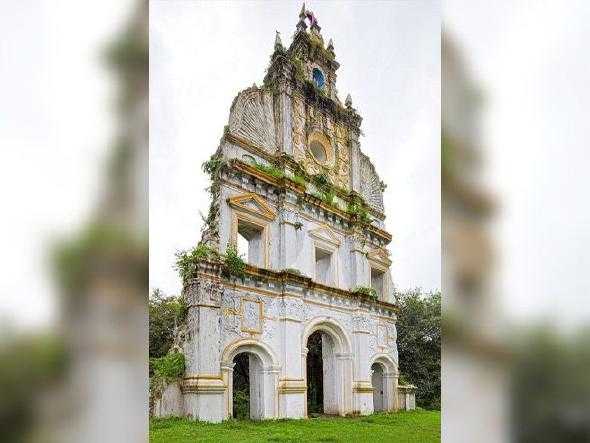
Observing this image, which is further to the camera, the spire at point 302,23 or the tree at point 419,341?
the tree at point 419,341

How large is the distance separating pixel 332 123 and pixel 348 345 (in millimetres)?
2382

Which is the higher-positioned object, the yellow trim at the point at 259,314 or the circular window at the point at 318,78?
the circular window at the point at 318,78

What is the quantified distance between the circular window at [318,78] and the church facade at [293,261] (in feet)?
0.04

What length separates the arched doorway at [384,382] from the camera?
4672 mm

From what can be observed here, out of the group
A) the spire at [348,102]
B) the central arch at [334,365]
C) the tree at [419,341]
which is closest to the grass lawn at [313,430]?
the central arch at [334,365]

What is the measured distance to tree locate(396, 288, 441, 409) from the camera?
14.6ft

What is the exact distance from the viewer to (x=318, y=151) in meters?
5.11

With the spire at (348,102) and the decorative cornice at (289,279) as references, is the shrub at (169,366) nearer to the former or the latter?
the decorative cornice at (289,279)
